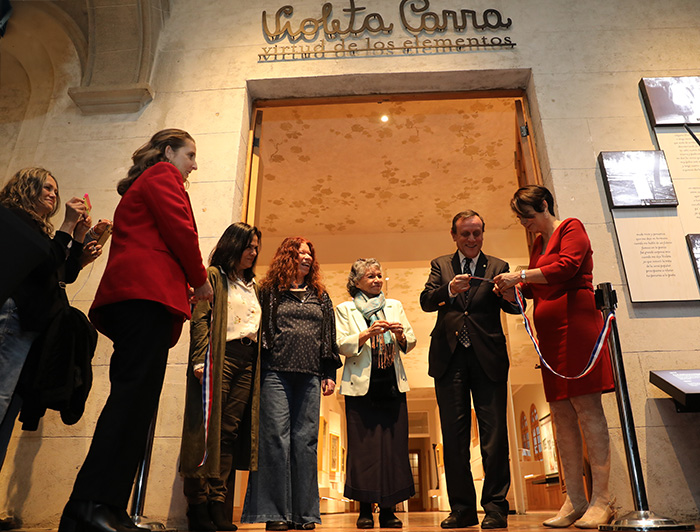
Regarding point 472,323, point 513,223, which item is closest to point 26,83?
point 472,323

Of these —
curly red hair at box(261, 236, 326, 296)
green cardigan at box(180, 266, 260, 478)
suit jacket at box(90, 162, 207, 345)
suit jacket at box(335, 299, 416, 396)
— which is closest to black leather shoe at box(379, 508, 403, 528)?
suit jacket at box(335, 299, 416, 396)

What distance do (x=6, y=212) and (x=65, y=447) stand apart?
278cm

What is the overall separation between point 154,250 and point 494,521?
1.86 meters

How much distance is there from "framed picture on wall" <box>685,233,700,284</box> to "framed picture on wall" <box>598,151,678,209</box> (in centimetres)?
24

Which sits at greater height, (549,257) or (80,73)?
(80,73)

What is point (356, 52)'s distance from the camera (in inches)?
163

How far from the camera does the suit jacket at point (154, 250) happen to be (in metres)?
1.77

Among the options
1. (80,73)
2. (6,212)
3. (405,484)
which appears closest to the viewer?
(6,212)

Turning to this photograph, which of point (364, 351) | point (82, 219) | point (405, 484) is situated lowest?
point (405, 484)

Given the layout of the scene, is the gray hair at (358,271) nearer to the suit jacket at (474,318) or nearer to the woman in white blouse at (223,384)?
the suit jacket at (474,318)

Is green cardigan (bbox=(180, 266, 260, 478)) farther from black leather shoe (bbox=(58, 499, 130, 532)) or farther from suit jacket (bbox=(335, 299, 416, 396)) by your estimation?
black leather shoe (bbox=(58, 499, 130, 532))

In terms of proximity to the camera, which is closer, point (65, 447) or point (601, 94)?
point (65, 447)

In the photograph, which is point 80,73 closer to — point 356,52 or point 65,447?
point 356,52

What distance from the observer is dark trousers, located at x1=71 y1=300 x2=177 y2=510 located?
159 cm
